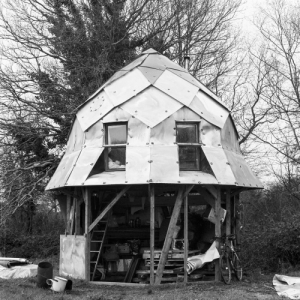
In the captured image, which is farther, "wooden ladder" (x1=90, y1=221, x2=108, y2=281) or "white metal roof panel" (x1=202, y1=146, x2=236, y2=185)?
"wooden ladder" (x1=90, y1=221, x2=108, y2=281)

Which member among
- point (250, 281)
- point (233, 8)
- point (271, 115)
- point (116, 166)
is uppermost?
point (233, 8)

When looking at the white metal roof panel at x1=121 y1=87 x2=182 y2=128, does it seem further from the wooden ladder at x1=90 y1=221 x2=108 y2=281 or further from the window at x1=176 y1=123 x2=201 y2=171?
the wooden ladder at x1=90 y1=221 x2=108 y2=281

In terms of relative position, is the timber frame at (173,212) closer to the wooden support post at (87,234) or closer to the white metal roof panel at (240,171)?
the wooden support post at (87,234)

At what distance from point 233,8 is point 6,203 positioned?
14.0m

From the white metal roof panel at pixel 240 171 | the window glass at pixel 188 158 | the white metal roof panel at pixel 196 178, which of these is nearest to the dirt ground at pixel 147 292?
the white metal roof panel at pixel 196 178

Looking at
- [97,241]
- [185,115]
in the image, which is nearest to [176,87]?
[185,115]

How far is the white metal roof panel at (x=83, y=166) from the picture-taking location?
13.2 m

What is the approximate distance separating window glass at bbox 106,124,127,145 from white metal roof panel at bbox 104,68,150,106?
61 cm

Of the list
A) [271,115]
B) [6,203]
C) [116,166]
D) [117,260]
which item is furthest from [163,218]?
[271,115]

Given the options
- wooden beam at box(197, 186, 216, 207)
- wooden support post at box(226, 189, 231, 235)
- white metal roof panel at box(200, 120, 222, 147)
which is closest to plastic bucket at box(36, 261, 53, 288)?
wooden beam at box(197, 186, 216, 207)

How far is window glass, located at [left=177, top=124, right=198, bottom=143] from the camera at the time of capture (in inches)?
531

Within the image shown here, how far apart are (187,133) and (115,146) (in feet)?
6.17

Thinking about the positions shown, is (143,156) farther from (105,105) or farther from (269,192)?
(269,192)

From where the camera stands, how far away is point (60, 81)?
23.2 m
